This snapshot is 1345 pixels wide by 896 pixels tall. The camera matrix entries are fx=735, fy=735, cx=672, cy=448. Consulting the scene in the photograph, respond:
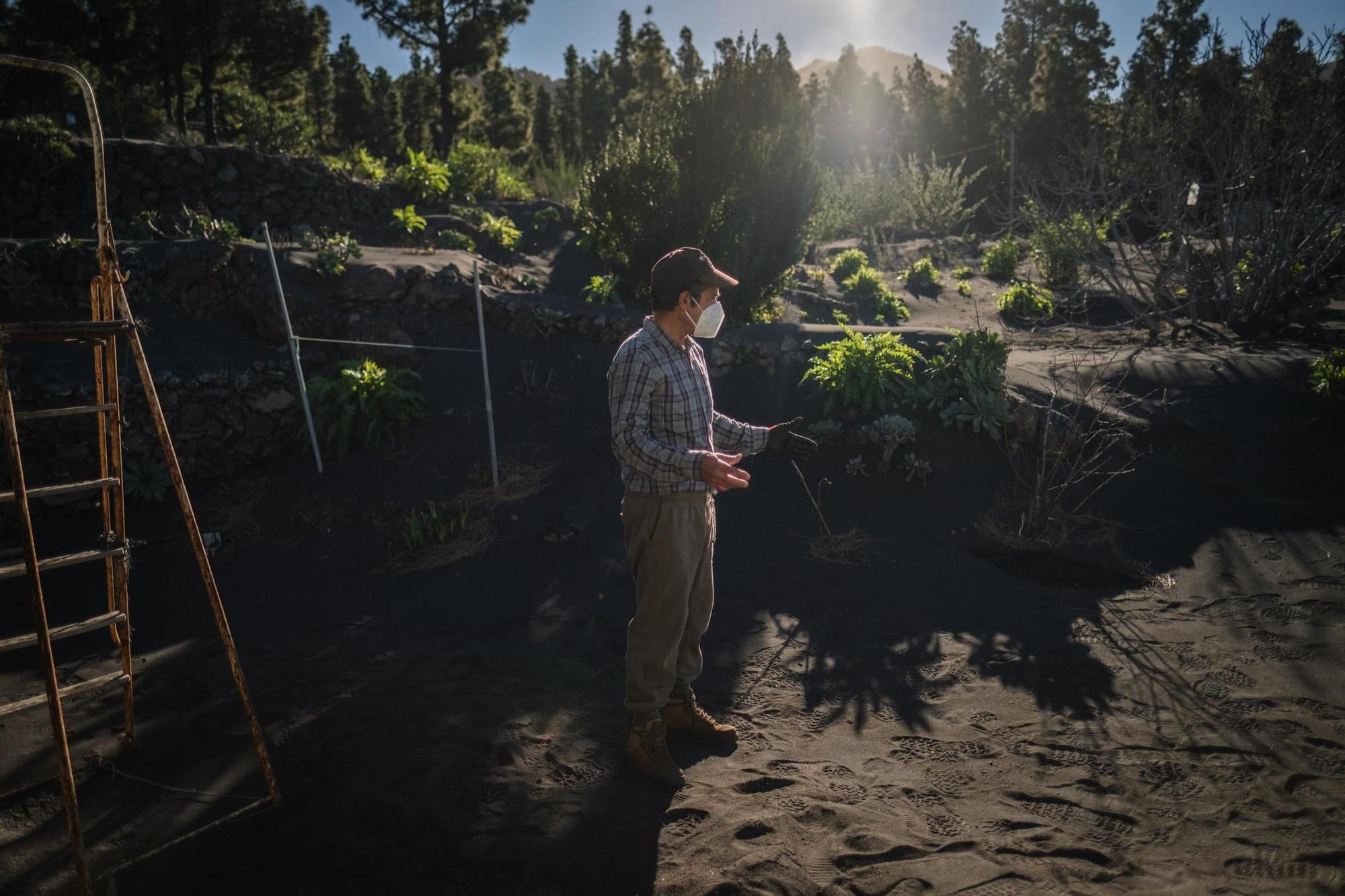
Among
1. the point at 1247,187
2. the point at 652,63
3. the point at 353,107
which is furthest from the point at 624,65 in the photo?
the point at 1247,187

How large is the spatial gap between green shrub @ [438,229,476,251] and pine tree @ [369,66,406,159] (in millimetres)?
23181

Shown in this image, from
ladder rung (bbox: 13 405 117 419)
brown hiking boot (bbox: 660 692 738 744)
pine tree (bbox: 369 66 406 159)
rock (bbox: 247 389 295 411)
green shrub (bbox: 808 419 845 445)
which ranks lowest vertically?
brown hiking boot (bbox: 660 692 738 744)

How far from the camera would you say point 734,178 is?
10109 mm

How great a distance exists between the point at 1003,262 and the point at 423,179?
12.2 metres

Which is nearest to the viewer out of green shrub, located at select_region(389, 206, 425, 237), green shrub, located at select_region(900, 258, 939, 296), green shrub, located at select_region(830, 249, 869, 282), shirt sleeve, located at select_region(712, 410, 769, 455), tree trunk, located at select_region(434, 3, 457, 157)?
shirt sleeve, located at select_region(712, 410, 769, 455)

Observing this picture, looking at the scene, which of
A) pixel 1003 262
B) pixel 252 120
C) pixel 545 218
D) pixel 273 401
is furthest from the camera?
pixel 252 120

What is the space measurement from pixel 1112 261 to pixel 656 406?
9.94 m

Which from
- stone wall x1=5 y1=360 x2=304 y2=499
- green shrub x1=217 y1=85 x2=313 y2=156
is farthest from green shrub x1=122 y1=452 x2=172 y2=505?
green shrub x1=217 y1=85 x2=313 y2=156

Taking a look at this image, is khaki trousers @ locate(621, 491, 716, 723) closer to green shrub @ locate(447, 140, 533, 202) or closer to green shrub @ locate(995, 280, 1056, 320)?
green shrub @ locate(995, 280, 1056, 320)

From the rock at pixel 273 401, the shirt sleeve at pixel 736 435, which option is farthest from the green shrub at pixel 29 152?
the shirt sleeve at pixel 736 435

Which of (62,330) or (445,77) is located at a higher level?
(445,77)

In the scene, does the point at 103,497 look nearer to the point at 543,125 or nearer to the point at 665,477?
the point at 665,477

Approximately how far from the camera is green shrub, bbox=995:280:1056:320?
12.9m

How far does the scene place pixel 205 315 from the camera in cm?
893
